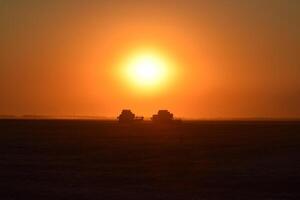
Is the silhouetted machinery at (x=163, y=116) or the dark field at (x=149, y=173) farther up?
the silhouetted machinery at (x=163, y=116)

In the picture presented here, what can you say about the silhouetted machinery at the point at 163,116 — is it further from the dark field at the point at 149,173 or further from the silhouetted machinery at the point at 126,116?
the dark field at the point at 149,173

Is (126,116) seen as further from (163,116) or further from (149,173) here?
(149,173)

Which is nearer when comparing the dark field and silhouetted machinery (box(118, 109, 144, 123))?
the dark field

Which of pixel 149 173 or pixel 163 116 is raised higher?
pixel 163 116

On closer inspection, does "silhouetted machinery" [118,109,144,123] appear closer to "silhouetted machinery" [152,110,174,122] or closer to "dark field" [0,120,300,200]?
"silhouetted machinery" [152,110,174,122]

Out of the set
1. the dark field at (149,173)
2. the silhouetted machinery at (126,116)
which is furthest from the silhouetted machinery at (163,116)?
the dark field at (149,173)

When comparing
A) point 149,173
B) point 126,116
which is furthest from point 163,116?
point 149,173

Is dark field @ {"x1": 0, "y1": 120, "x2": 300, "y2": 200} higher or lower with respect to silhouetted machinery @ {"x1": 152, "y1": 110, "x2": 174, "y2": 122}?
lower

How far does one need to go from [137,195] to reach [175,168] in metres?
10.8

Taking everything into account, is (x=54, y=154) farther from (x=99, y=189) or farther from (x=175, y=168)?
(x=99, y=189)

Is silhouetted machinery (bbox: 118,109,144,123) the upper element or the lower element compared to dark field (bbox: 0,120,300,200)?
upper

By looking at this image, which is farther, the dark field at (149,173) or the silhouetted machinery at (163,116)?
the silhouetted machinery at (163,116)

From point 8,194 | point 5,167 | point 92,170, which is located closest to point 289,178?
point 92,170

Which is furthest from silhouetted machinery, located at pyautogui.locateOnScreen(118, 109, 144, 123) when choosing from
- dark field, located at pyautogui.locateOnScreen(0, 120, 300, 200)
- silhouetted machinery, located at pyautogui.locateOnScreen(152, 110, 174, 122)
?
dark field, located at pyautogui.locateOnScreen(0, 120, 300, 200)
